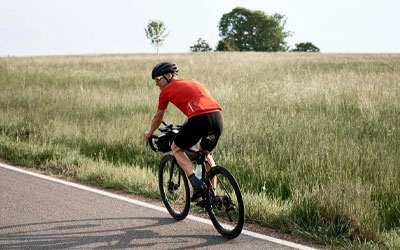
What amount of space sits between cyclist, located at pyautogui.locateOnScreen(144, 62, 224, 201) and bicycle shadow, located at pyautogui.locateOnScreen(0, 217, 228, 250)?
0.51 metres

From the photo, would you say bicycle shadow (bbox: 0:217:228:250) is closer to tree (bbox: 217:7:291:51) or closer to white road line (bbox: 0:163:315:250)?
white road line (bbox: 0:163:315:250)

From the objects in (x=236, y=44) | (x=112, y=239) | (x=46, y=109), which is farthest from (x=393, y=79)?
(x=236, y=44)

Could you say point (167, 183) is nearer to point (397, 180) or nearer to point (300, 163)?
point (300, 163)

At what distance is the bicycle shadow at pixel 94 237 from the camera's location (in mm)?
4684

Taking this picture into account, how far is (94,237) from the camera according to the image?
4902 mm

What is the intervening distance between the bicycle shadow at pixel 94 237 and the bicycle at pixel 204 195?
20 cm

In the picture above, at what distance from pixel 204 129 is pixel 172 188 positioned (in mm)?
1352

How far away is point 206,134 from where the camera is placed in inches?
190

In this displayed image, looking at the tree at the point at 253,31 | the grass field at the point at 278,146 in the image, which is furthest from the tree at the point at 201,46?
the grass field at the point at 278,146

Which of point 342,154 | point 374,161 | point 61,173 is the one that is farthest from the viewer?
point 61,173

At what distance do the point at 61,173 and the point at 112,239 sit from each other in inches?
134

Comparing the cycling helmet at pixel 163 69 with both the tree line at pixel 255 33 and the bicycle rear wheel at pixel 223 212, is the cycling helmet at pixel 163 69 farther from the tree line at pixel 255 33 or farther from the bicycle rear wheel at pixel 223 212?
the tree line at pixel 255 33

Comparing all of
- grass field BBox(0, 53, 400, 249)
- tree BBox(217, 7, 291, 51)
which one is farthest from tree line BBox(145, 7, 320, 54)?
grass field BBox(0, 53, 400, 249)

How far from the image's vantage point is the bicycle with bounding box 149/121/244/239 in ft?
15.6
